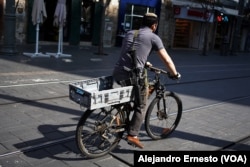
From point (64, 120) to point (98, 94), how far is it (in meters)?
2.08

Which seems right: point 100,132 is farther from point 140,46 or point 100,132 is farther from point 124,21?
point 124,21

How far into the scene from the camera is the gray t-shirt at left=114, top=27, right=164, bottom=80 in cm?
459

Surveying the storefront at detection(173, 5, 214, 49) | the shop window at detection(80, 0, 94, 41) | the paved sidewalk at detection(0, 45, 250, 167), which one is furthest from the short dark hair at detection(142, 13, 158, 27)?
the storefront at detection(173, 5, 214, 49)

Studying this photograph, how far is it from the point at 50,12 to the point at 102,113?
48.2ft

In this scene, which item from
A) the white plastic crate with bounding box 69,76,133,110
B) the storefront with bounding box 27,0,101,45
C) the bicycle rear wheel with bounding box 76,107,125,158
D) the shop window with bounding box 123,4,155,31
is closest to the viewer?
the white plastic crate with bounding box 69,76,133,110

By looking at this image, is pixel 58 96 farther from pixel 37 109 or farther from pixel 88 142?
pixel 88 142

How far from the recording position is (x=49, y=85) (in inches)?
340

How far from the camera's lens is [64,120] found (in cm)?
604

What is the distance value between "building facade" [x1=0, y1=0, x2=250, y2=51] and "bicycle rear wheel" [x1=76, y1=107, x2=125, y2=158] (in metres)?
11.7

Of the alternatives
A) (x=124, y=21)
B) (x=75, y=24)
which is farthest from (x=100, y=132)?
(x=124, y=21)

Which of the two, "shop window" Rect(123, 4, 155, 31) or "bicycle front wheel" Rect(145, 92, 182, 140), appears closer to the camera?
"bicycle front wheel" Rect(145, 92, 182, 140)

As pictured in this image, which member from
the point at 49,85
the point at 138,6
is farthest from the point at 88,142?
the point at 138,6

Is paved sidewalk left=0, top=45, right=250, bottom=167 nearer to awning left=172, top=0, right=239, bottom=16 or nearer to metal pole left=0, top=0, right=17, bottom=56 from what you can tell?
metal pole left=0, top=0, right=17, bottom=56

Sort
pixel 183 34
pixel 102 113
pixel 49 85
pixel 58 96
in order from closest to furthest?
pixel 102 113 < pixel 58 96 < pixel 49 85 < pixel 183 34
